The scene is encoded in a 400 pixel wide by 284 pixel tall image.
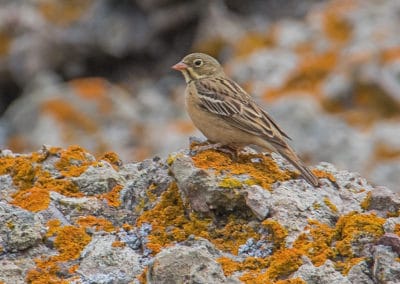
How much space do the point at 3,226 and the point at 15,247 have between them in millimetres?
208

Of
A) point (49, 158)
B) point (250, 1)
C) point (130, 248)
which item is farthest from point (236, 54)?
point (130, 248)

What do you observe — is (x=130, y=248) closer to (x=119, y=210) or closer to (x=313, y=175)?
(x=119, y=210)

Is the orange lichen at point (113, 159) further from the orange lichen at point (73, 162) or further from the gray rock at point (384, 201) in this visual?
the gray rock at point (384, 201)

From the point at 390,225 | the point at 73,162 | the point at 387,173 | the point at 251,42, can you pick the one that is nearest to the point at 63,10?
the point at 251,42

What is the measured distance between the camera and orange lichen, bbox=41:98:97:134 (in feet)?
73.2

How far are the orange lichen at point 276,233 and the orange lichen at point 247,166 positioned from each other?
25.3 inches

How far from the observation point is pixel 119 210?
9.27 meters

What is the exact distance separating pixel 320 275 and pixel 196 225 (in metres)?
1.27

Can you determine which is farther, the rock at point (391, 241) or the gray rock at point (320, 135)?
the gray rock at point (320, 135)

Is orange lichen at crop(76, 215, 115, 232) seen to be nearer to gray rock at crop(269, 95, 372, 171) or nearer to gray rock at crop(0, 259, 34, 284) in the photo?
gray rock at crop(0, 259, 34, 284)

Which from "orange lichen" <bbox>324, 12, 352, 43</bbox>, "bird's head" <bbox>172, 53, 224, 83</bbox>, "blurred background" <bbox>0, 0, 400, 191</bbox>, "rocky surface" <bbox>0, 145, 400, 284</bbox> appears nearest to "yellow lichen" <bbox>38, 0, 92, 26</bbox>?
"blurred background" <bbox>0, 0, 400, 191</bbox>

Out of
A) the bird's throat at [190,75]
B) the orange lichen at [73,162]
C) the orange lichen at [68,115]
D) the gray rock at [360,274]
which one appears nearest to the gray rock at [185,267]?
the gray rock at [360,274]

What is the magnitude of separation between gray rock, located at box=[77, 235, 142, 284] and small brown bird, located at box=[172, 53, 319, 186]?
92.6 inches

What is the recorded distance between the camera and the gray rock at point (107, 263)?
813 cm
